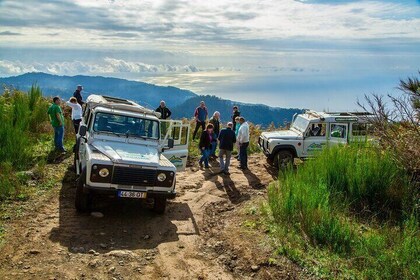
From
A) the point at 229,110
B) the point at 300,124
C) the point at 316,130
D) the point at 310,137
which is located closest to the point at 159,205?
the point at 310,137

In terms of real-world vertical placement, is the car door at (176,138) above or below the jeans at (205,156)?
above

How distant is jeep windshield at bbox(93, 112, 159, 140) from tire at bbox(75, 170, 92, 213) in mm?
1551

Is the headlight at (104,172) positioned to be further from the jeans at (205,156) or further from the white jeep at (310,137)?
the white jeep at (310,137)

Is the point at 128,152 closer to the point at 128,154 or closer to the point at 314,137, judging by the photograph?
the point at 128,154

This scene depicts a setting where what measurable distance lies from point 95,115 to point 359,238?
6.01m

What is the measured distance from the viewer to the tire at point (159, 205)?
27.3 ft

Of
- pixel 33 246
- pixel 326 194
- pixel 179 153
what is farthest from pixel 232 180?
pixel 33 246

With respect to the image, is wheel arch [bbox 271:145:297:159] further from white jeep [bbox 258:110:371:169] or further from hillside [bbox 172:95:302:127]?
hillside [bbox 172:95:302:127]

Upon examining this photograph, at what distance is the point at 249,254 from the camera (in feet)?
21.4

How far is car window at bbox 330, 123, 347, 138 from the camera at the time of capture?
13.0m

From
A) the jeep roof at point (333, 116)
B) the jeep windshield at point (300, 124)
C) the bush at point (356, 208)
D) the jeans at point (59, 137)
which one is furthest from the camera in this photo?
the jeep windshield at point (300, 124)

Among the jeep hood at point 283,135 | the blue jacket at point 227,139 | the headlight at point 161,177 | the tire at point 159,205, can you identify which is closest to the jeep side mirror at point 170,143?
the headlight at point 161,177

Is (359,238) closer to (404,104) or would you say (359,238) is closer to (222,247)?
(222,247)

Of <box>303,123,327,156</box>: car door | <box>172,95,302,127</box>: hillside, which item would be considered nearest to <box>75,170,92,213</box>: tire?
<box>303,123,327,156</box>: car door
